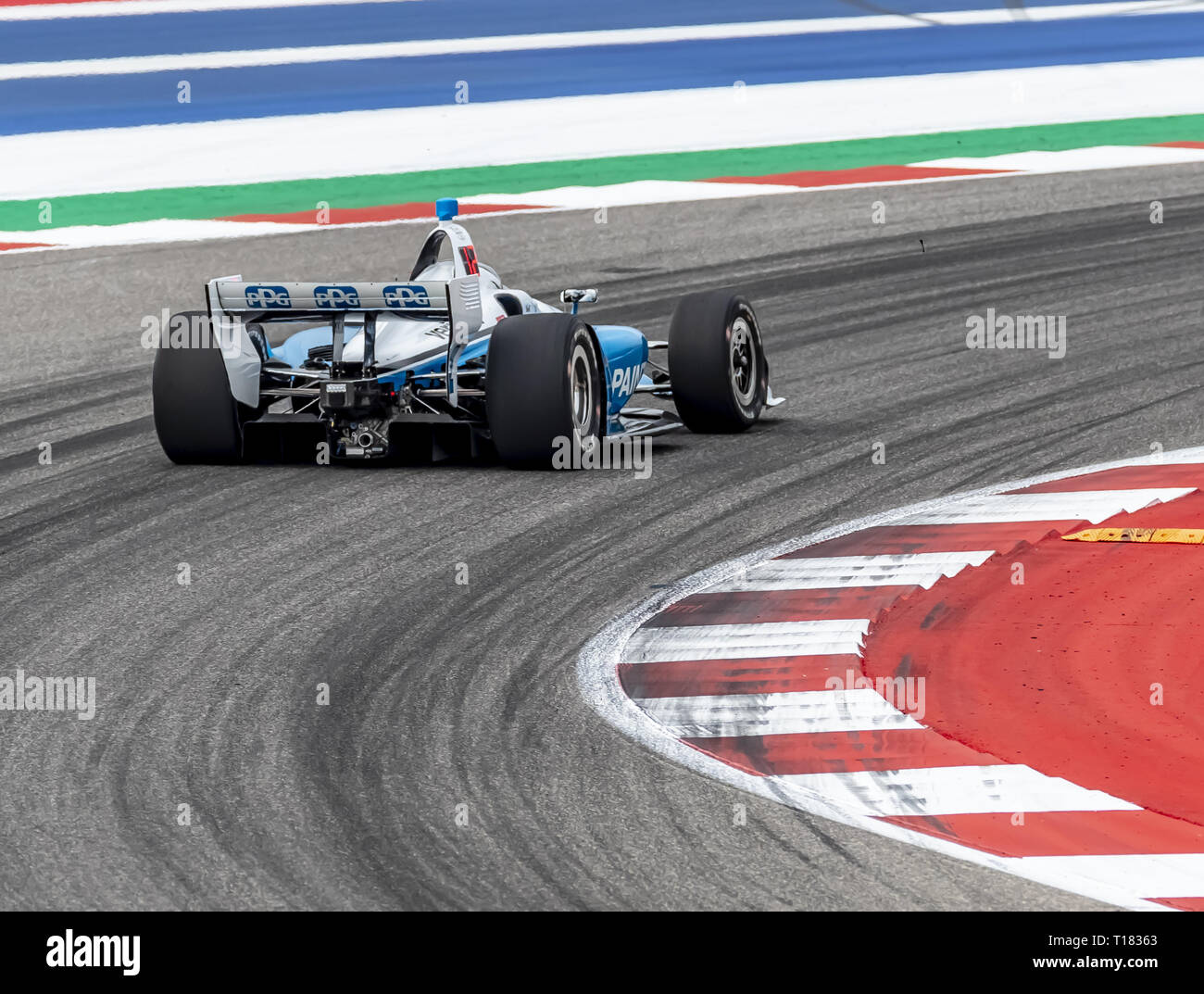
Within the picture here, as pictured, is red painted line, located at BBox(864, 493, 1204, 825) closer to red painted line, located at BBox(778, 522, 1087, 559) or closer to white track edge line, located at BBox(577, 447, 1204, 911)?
red painted line, located at BBox(778, 522, 1087, 559)

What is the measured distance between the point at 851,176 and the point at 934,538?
11898 mm

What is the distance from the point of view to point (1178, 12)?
2700 centimetres

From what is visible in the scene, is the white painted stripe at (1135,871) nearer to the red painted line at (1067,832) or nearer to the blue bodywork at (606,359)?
the red painted line at (1067,832)

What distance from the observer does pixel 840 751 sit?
6.45m

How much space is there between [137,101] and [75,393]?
36.2ft

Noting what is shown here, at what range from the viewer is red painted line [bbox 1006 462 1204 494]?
9992mm

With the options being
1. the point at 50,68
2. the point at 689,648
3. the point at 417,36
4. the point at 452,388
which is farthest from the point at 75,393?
the point at 417,36

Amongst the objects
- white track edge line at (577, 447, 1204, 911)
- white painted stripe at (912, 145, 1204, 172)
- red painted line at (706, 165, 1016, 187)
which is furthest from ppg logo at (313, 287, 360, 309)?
white painted stripe at (912, 145, 1204, 172)

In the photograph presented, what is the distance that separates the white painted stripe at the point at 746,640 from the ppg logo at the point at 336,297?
3211 millimetres

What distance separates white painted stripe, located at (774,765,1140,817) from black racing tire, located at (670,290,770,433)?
5112mm

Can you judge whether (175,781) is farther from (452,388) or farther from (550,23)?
(550,23)

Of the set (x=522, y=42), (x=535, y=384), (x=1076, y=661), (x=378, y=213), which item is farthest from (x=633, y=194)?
(x=1076, y=661)

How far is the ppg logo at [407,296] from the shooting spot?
1023cm
